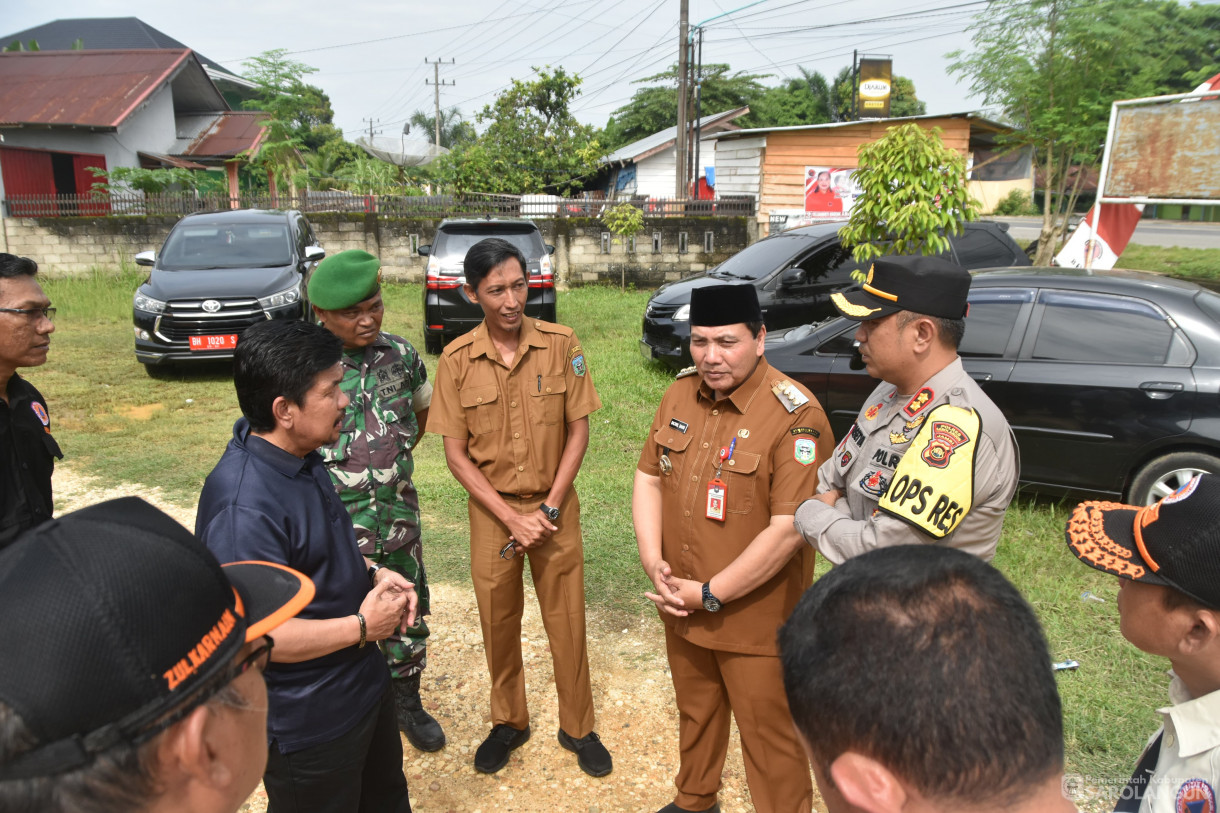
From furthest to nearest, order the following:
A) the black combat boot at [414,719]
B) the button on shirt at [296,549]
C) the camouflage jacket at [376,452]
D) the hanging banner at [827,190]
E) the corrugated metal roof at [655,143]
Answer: the corrugated metal roof at [655,143] < the hanging banner at [827,190] < the black combat boot at [414,719] < the camouflage jacket at [376,452] < the button on shirt at [296,549]

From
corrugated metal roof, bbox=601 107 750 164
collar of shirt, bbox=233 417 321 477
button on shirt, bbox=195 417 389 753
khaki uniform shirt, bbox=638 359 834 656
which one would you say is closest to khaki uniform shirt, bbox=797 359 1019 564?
khaki uniform shirt, bbox=638 359 834 656

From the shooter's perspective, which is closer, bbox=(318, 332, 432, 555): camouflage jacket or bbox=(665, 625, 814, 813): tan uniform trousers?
bbox=(665, 625, 814, 813): tan uniform trousers

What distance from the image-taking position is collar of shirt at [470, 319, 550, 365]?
3133 mm

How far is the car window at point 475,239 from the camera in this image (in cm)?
995

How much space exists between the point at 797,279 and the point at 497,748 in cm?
659

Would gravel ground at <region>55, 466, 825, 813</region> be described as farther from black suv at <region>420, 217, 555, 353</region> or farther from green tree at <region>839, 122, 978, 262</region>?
black suv at <region>420, 217, 555, 353</region>

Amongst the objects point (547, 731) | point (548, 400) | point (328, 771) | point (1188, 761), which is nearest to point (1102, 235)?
point (548, 400)

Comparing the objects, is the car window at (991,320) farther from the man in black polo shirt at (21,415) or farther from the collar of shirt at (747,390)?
the man in black polo shirt at (21,415)

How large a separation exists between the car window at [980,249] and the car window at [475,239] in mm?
4849

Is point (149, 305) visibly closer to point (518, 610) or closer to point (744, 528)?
point (518, 610)

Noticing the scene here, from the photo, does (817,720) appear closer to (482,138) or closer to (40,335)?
(40,335)

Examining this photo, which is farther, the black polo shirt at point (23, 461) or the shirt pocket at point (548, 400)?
the shirt pocket at point (548, 400)

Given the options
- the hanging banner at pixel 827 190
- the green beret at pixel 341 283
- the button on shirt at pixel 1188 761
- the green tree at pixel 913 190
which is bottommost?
the button on shirt at pixel 1188 761

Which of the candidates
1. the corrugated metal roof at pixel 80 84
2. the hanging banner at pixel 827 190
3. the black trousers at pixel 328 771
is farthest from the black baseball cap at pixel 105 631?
the corrugated metal roof at pixel 80 84
